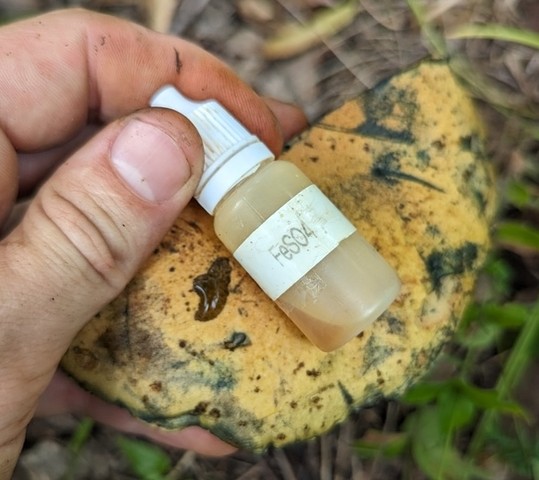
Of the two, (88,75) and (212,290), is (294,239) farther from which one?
→ (88,75)

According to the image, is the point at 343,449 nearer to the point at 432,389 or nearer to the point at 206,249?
the point at 432,389

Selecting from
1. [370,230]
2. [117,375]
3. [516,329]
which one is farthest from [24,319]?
[516,329]

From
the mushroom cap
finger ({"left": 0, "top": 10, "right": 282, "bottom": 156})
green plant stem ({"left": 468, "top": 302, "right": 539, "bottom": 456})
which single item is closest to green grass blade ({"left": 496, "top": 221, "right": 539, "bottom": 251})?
green plant stem ({"left": 468, "top": 302, "right": 539, "bottom": 456})

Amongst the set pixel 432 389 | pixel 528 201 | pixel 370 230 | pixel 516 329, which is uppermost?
pixel 370 230

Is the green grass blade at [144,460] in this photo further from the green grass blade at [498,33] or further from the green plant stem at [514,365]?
the green grass blade at [498,33]

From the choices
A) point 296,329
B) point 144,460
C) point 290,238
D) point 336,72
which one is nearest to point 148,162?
point 290,238

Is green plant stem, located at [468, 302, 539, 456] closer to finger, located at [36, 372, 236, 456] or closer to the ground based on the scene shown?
the ground
